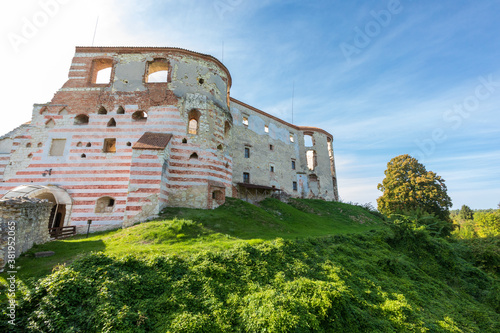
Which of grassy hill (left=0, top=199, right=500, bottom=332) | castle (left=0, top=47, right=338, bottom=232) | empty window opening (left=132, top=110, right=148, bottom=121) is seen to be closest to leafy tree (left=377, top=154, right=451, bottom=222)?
grassy hill (left=0, top=199, right=500, bottom=332)

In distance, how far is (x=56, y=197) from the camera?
14727 mm

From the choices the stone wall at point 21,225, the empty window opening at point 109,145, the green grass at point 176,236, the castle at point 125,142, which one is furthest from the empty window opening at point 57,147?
the stone wall at point 21,225

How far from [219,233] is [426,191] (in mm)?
28283

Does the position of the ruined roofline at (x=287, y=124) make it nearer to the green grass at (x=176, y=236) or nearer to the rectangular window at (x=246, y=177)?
the rectangular window at (x=246, y=177)

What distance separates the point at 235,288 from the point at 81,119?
17.6 meters

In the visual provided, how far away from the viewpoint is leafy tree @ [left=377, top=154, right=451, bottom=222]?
27719mm

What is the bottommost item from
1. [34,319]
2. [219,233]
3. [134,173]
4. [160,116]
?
[34,319]

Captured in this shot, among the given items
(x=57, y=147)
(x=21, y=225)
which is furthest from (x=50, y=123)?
(x=21, y=225)

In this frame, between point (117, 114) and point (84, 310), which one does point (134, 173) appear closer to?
point (117, 114)

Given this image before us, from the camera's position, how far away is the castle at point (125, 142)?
1458 cm

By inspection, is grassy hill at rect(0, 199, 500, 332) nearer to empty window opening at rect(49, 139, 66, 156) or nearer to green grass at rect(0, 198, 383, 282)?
green grass at rect(0, 198, 383, 282)

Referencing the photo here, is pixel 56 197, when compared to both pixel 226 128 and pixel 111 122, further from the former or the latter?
pixel 226 128

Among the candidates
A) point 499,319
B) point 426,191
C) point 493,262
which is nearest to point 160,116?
point 499,319

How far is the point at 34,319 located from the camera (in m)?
5.41
